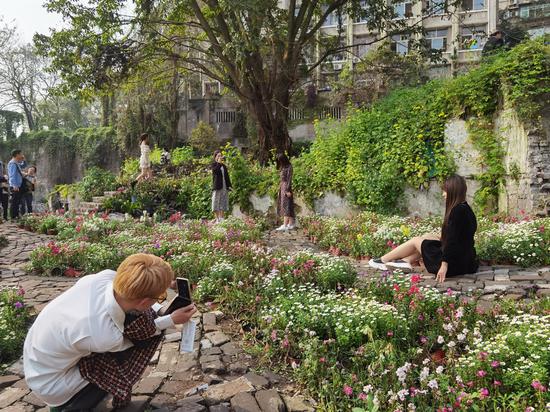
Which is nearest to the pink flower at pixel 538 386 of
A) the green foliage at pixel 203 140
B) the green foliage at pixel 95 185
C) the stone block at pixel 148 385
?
the stone block at pixel 148 385

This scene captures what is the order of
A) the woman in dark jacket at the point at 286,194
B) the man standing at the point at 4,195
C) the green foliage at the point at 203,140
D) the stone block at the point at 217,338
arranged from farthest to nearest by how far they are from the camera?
the green foliage at the point at 203,140
the man standing at the point at 4,195
the woman in dark jacket at the point at 286,194
the stone block at the point at 217,338

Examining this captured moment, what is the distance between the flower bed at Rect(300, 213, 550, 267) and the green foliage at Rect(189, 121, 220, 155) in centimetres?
1786

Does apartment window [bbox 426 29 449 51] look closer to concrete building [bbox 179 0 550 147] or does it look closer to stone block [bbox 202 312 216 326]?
concrete building [bbox 179 0 550 147]

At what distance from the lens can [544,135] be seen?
9.01m

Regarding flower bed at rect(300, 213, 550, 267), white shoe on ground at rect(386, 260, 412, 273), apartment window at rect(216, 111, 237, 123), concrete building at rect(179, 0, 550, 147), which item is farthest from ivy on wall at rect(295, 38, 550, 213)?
apartment window at rect(216, 111, 237, 123)

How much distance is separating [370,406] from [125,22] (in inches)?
538

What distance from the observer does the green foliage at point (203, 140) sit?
27.3 metres

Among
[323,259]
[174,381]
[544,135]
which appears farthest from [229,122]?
[174,381]

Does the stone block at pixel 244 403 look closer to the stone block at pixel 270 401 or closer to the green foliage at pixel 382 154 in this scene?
the stone block at pixel 270 401

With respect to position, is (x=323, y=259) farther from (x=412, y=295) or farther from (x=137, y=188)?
(x=137, y=188)

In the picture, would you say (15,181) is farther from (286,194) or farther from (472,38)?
(472,38)

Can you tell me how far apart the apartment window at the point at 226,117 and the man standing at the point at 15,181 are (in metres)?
18.2

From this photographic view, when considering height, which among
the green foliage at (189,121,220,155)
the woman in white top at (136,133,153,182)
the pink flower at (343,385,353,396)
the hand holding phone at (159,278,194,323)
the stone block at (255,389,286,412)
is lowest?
the stone block at (255,389,286,412)

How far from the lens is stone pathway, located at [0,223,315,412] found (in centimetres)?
307
